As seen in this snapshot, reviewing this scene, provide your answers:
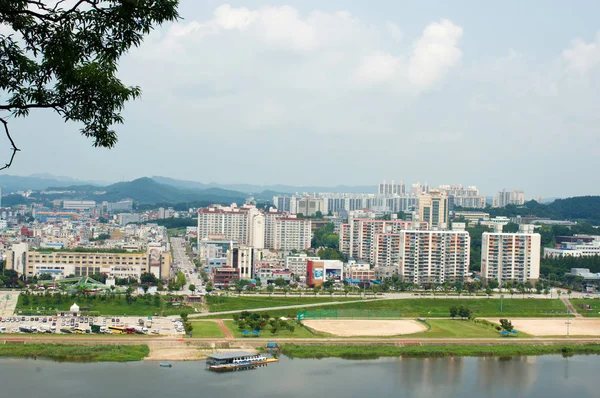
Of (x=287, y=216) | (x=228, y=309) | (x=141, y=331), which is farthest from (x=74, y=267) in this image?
(x=287, y=216)

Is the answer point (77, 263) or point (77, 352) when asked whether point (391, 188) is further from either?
point (77, 352)

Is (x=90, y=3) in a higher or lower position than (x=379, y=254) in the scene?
higher

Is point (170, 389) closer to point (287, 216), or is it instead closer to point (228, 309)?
point (228, 309)

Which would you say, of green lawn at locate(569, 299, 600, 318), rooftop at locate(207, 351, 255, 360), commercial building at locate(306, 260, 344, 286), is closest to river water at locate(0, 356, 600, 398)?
rooftop at locate(207, 351, 255, 360)

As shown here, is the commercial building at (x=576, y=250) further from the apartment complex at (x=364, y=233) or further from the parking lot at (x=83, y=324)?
the parking lot at (x=83, y=324)

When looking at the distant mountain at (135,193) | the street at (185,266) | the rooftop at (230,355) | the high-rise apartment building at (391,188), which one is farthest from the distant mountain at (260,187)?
the rooftop at (230,355)

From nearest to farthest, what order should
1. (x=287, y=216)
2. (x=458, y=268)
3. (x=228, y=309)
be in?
1. (x=228, y=309)
2. (x=458, y=268)
3. (x=287, y=216)
